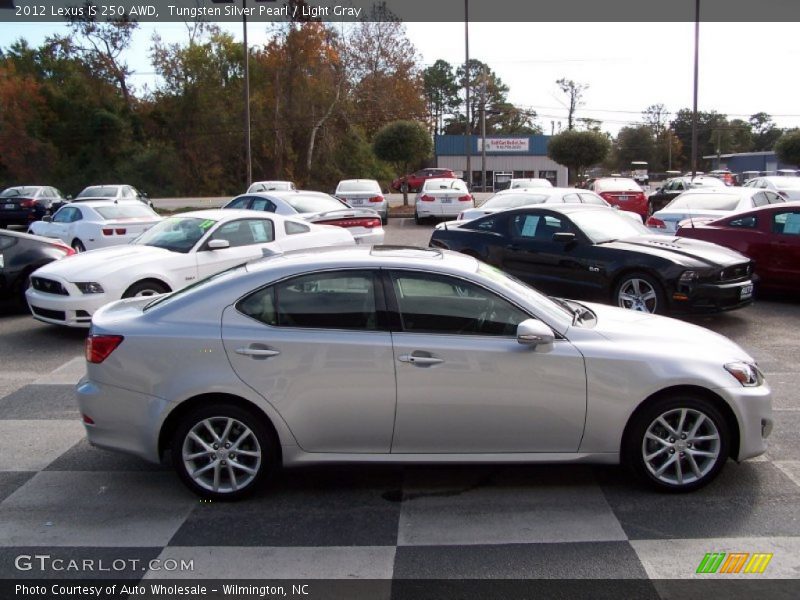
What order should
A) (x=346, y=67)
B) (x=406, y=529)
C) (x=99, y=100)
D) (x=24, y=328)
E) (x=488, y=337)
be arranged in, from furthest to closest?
1. (x=99, y=100)
2. (x=346, y=67)
3. (x=24, y=328)
4. (x=488, y=337)
5. (x=406, y=529)

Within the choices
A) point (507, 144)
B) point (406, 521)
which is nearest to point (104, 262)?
point (406, 521)

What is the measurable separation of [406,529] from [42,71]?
68.3m

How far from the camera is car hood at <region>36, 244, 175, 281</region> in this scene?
9.19 meters

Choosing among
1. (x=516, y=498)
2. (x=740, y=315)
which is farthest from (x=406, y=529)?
(x=740, y=315)

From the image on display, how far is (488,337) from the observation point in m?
4.67

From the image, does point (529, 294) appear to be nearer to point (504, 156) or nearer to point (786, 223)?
point (786, 223)

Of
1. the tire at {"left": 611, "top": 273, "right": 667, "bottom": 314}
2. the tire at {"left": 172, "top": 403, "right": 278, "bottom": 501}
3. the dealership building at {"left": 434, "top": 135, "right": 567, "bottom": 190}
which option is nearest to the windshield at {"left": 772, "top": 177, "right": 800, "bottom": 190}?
the tire at {"left": 611, "top": 273, "right": 667, "bottom": 314}

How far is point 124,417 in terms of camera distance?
4.71m

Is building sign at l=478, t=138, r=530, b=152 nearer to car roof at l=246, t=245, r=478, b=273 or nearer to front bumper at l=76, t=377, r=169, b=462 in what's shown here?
car roof at l=246, t=245, r=478, b=273

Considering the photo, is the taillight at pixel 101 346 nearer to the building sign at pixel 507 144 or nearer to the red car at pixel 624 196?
the red car at pixel 624 196

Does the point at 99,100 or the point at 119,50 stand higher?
the point at 119,50

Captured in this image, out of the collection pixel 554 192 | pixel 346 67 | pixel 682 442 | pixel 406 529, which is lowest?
pixel 406 529

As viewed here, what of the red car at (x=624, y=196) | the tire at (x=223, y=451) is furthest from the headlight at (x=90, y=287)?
the red car at (x=624, y=196)

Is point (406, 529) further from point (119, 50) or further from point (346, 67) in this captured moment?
point (119, 50)
